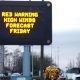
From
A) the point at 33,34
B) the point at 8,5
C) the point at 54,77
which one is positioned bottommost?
the point at 54,77

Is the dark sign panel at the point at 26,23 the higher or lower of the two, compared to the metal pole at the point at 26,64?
higher

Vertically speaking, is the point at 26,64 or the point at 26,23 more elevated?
the point at 26,23

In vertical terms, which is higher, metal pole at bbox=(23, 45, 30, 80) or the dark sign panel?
the dark sign panel

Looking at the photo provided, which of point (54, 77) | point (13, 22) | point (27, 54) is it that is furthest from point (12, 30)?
point (54, 77)

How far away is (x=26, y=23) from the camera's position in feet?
51.6

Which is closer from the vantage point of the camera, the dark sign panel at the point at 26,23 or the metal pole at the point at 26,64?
the dark sign panel at the point at 26,23

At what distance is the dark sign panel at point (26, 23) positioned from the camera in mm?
15711

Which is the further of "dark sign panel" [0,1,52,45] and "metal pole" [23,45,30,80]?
"metal pole" [23,45,30,80]

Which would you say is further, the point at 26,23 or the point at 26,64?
the point at 26,64

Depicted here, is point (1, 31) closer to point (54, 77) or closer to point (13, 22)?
point (13, 22)

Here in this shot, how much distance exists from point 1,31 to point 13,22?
0.55 m

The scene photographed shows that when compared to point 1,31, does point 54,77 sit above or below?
below

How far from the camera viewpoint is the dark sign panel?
51.5 ft

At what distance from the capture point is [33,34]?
623 inches
